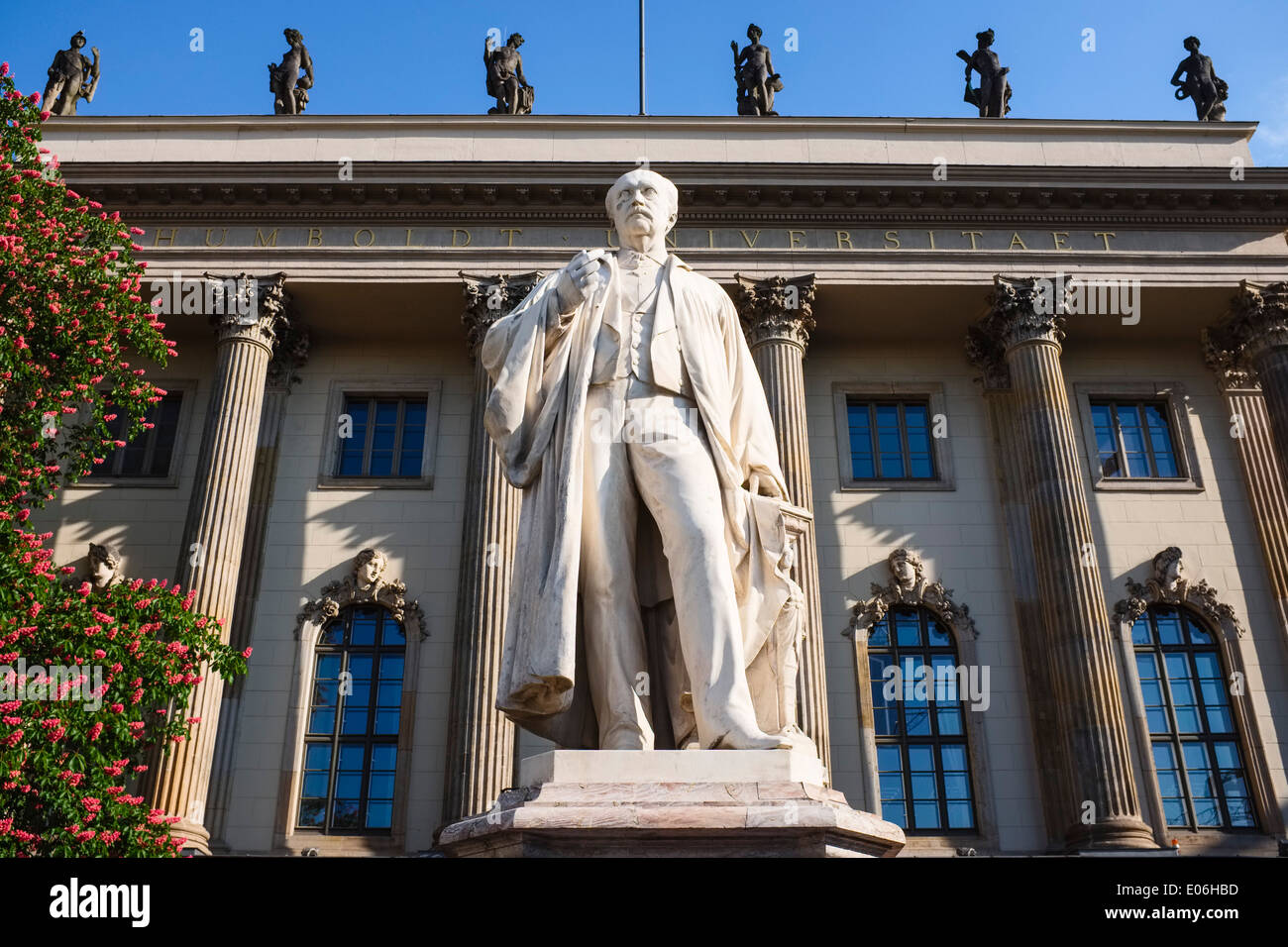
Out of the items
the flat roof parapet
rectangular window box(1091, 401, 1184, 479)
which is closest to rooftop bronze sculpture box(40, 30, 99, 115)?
the flat roof parapet

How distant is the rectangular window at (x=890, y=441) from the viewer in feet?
74.5

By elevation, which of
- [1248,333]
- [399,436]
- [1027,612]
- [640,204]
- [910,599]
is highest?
[1248,333]

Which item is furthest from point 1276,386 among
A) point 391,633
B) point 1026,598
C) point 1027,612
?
point 391,633

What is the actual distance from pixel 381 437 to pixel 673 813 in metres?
20.0

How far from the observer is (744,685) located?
15.4ft

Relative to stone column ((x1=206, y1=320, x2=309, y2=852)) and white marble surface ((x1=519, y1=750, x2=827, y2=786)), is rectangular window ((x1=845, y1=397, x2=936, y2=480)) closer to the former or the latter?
stone column ((x1=206, y1=320, x2=309, y2=852))

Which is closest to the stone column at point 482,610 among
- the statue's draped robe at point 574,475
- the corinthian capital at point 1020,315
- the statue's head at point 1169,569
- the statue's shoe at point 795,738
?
the corinthian capital at point 1020,315

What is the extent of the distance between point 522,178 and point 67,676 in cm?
1381

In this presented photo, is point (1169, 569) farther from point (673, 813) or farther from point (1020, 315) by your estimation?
point (673, 813)

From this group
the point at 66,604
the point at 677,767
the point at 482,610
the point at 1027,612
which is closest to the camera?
the point at 677,767

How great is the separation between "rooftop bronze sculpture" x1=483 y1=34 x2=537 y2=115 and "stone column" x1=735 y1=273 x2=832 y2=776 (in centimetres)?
800

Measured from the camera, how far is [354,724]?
20.3 metres
